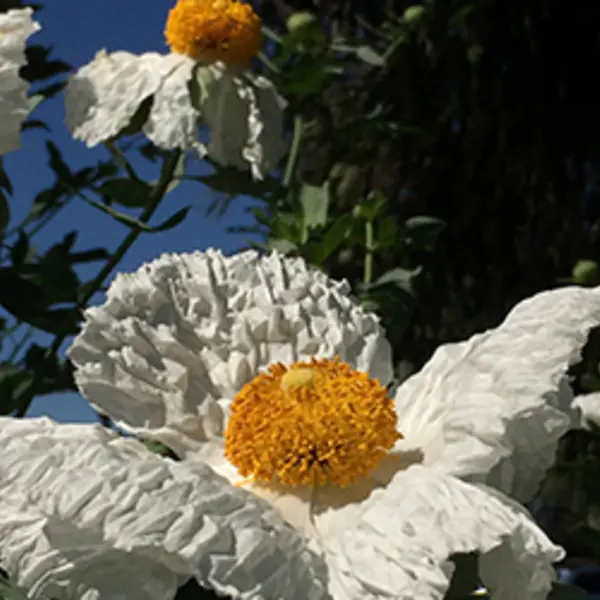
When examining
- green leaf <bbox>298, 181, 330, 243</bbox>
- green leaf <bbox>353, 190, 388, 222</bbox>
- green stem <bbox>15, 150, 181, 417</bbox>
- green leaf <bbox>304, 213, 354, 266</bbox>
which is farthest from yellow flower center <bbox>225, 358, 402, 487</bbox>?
green leaf <bbox>353, 190, 388, 222</bbox>

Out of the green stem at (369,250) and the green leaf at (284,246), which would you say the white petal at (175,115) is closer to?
the green leaf at (284,246)

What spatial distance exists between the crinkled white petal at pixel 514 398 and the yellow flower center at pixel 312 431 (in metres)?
0.04

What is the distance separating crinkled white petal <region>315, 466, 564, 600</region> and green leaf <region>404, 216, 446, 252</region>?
2.85ft

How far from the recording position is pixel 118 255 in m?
1.00

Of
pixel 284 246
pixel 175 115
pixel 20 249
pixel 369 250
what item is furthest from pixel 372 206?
pixel 20 249

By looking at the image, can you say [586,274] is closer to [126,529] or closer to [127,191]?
[127,191]

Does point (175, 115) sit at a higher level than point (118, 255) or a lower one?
higher

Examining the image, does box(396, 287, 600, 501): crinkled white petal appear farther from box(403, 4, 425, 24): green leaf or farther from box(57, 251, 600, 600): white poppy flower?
box(403, 4, 425, 24): green leaf

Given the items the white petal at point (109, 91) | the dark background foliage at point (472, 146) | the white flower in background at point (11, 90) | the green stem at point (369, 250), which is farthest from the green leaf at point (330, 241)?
the dark background foliage at point (472, 146)

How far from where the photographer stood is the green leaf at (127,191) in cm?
107

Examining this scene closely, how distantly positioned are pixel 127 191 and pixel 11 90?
254mm

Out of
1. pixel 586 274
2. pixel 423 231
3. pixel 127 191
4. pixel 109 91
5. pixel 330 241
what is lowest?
pixel 586 274

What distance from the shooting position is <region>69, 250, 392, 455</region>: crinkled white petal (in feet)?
2.12

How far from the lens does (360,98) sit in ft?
8.02
